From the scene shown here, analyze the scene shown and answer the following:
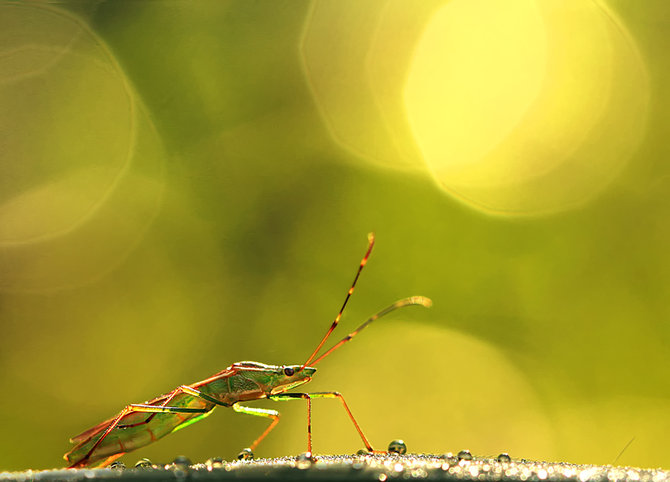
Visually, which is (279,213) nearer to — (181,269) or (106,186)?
(181,269)

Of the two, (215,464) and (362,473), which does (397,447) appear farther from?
(362,473)

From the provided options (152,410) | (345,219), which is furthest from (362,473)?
(345,219)

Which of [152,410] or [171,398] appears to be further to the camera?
[171,398]

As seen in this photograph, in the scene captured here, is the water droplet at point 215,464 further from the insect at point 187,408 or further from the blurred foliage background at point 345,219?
the blurred foliage background at point 345,219

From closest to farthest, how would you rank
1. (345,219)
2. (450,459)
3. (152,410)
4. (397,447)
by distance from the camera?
(450,459) < (397,447) < (152,410) < (345,219)

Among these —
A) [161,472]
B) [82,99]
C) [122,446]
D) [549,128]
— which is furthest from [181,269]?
[161,472]
